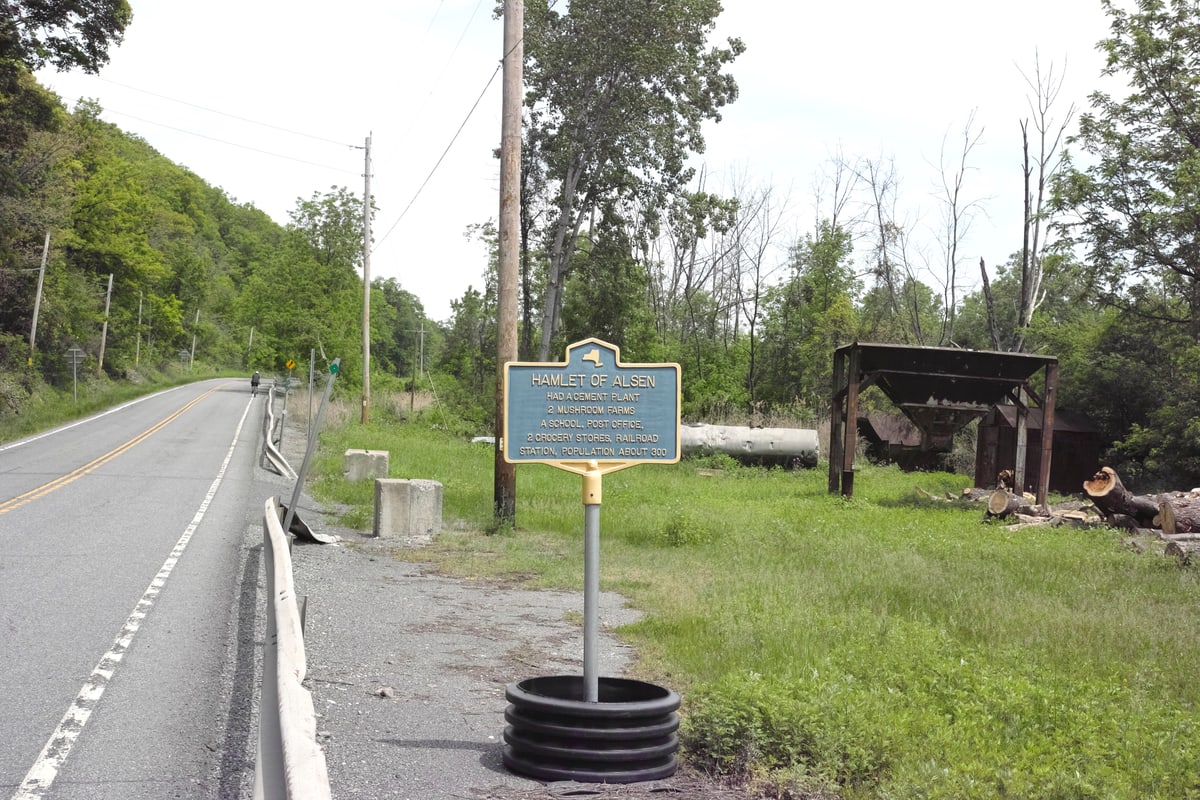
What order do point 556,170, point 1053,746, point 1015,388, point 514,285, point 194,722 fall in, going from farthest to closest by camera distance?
point 556,170 < point 1015,388 < point 514,285 < point 194,722 < point 1053,746

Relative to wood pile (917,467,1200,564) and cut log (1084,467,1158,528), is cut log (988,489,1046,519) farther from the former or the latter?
cut log (1084,467,1158,528)

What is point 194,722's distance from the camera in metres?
6.54

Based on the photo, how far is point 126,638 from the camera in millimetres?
8758

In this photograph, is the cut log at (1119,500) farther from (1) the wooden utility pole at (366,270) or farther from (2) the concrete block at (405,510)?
(1) the wooden utility pole at (366,270)

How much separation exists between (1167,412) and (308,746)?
3034cm

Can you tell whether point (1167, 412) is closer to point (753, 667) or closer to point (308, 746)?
point (753, 667)

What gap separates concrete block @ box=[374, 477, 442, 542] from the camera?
16703mm

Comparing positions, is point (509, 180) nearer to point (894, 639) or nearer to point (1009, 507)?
point (894, 639)

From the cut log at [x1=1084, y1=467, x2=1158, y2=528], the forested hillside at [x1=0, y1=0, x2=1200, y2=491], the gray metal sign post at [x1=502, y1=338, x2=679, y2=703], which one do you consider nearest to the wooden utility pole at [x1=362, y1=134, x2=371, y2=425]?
the forested hillside at [x1=0, y1=0, x2=1200, y2=491]

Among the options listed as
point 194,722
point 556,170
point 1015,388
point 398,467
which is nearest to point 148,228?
→ point 556,170

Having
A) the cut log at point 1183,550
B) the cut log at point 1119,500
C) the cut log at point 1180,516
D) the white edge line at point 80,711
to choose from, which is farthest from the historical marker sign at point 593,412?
the cut log at point 1180,516

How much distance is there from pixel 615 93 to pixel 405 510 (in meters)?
25.5

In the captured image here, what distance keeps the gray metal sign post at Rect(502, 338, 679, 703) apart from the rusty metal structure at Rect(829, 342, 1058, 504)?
1677cm

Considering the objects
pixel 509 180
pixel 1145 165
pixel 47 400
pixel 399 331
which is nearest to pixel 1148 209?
pixel 1145 165
